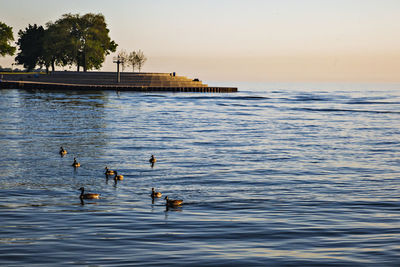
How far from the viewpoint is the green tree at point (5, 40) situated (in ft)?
544

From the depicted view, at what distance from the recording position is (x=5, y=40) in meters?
167

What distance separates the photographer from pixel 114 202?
73.1ft

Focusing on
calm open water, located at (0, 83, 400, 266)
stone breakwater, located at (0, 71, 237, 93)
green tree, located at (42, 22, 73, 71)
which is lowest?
calm open water, located at (0, 83, 400, 266)

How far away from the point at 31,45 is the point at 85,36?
80.5 ft

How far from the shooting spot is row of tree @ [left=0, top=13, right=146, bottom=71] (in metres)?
154

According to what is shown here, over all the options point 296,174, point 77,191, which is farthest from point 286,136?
point 77,191

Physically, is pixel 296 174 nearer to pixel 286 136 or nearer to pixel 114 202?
pixel 114 202

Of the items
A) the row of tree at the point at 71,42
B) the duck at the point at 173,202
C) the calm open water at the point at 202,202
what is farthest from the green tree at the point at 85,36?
the duck at the point at 173,202

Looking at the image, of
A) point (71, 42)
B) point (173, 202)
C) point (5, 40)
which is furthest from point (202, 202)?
point (5, 40)

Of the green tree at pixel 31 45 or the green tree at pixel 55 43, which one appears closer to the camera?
the green tree at pixel 55 43

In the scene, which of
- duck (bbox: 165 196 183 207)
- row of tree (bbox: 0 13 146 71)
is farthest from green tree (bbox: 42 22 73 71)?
duck (bbox: 165 196 183 207)

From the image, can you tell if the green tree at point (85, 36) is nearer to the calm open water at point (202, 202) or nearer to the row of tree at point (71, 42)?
the row of tree at point (71, 42)

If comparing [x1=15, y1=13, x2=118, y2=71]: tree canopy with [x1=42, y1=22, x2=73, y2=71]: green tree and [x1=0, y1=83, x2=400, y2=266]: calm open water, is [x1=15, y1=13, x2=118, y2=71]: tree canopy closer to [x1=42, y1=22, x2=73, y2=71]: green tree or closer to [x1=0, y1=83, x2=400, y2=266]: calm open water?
[x1=42, y1=22, x2=73, y2=71]: green tree

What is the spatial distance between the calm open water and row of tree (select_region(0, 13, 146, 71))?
10989 cm
